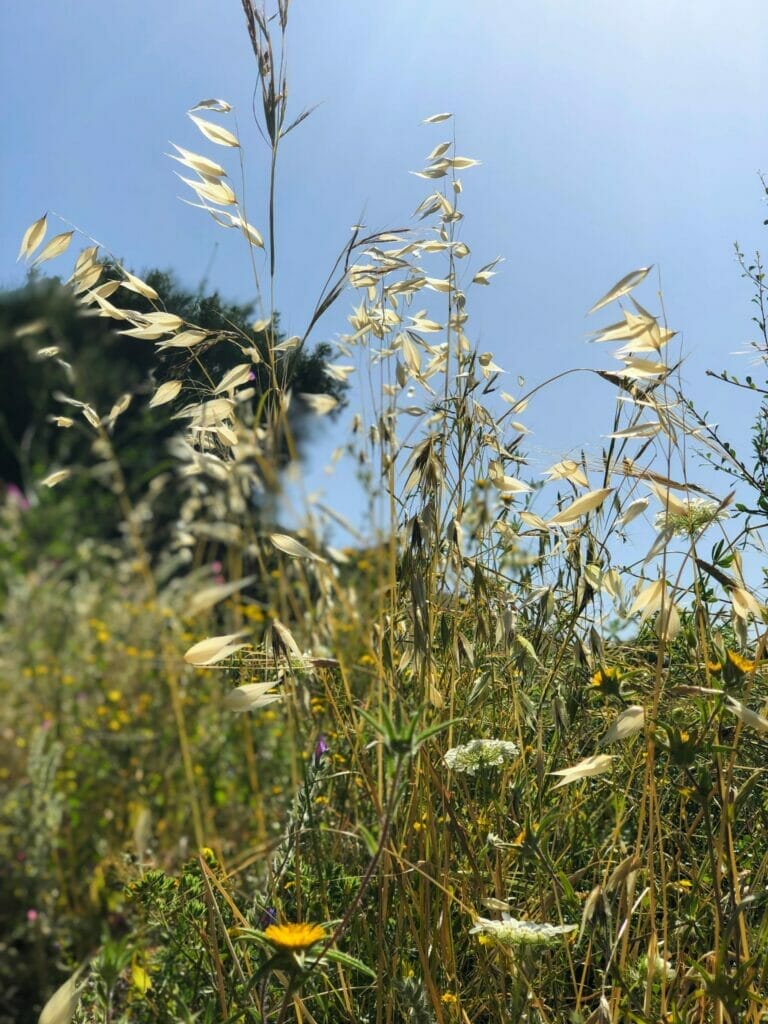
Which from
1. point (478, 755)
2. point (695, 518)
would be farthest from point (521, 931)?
point (695, 518)

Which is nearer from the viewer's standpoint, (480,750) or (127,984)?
(480,750)

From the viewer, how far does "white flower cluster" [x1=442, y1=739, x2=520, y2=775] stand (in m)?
0.88

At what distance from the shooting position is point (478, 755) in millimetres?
879

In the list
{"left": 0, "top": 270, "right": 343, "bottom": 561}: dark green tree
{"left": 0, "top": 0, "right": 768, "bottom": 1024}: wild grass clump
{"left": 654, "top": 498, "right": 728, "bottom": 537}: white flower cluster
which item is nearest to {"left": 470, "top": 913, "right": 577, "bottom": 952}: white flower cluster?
{"left": 0, "top": 0, "right": 768, "bottom": 1024}: wild grass clump

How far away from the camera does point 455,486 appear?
1.03 m

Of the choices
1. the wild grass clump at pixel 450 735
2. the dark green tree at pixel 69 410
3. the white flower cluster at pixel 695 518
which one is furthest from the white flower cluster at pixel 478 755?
the dark green tree at pixel 69 410

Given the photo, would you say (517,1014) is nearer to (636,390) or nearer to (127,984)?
(636,390)

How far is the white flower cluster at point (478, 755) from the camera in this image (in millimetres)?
879

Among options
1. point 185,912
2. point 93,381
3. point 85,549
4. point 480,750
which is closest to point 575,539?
point 480,750

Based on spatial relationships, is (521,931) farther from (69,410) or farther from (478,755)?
(69,410)

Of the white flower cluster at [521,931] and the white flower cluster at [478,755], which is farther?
the white flower cluster at [478,755]

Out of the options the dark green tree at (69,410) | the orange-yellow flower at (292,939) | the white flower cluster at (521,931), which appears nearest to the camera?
the orange-yellow flower at (292,939)

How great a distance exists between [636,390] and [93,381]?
10.6ft

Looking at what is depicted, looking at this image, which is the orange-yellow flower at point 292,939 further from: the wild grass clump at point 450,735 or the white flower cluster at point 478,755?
the white flower cluster at point 478,755
